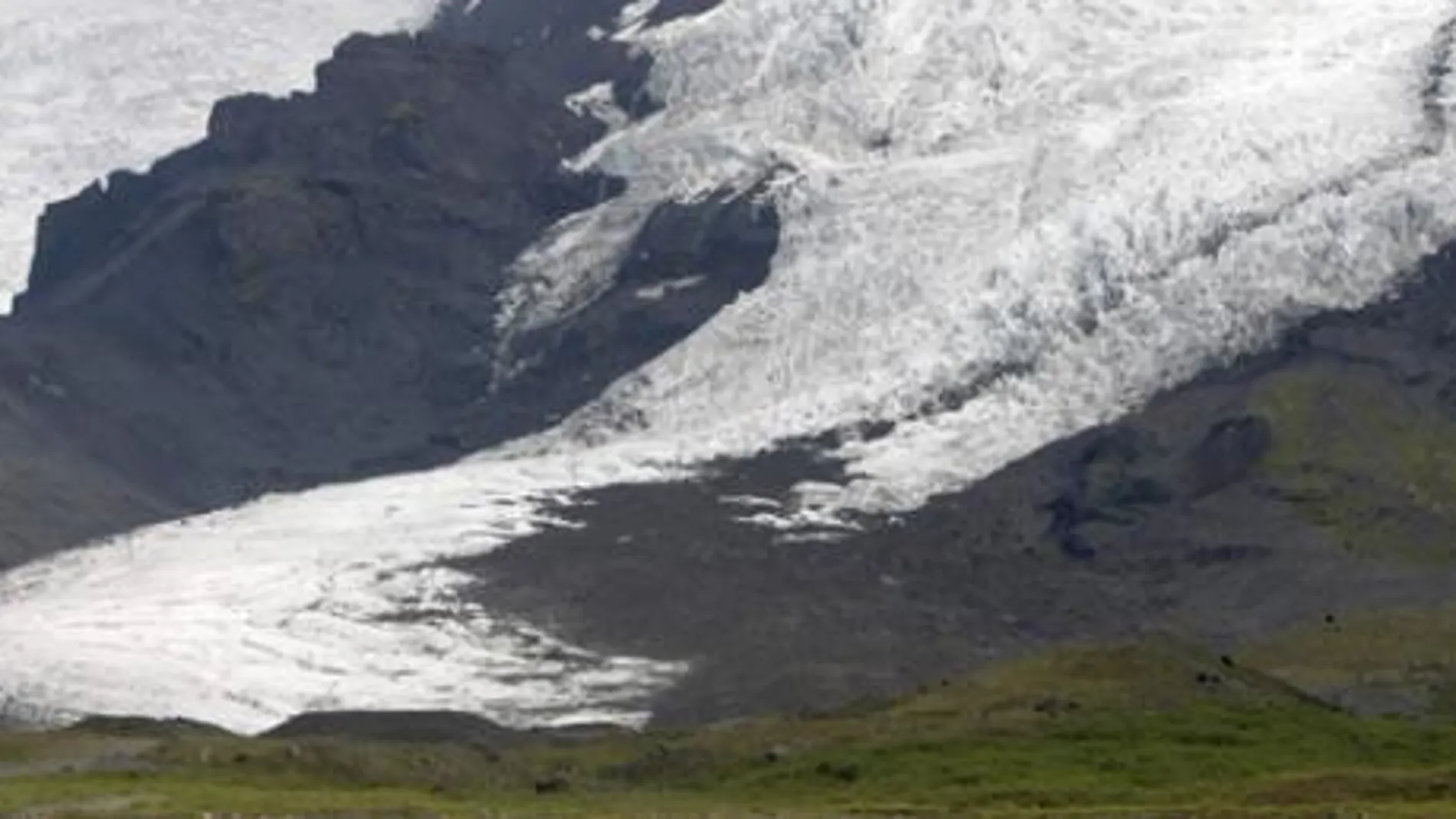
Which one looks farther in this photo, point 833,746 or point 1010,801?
point 833,746

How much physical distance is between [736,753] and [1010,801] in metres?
32.6

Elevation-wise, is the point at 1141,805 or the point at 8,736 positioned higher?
the point at 8,736

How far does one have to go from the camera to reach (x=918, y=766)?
6683 inches

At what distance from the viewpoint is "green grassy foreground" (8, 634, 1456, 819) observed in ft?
497

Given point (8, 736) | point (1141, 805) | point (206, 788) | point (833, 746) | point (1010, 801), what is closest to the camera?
point (1141, 805)

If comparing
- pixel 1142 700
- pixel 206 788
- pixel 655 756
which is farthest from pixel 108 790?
pixel 1142 700

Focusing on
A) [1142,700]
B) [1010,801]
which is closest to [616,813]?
[1010,801]

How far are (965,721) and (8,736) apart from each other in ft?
169

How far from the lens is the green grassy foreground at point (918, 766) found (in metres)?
152

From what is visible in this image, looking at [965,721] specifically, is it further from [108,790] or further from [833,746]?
[108,790]

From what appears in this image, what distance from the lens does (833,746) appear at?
180m

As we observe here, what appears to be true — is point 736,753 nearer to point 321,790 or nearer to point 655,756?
point 655,756

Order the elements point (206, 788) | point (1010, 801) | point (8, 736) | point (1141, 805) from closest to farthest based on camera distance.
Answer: point (1141, 805), point (1010, 801), point (206, 788), point (8, 736)

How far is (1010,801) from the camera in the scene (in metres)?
155
